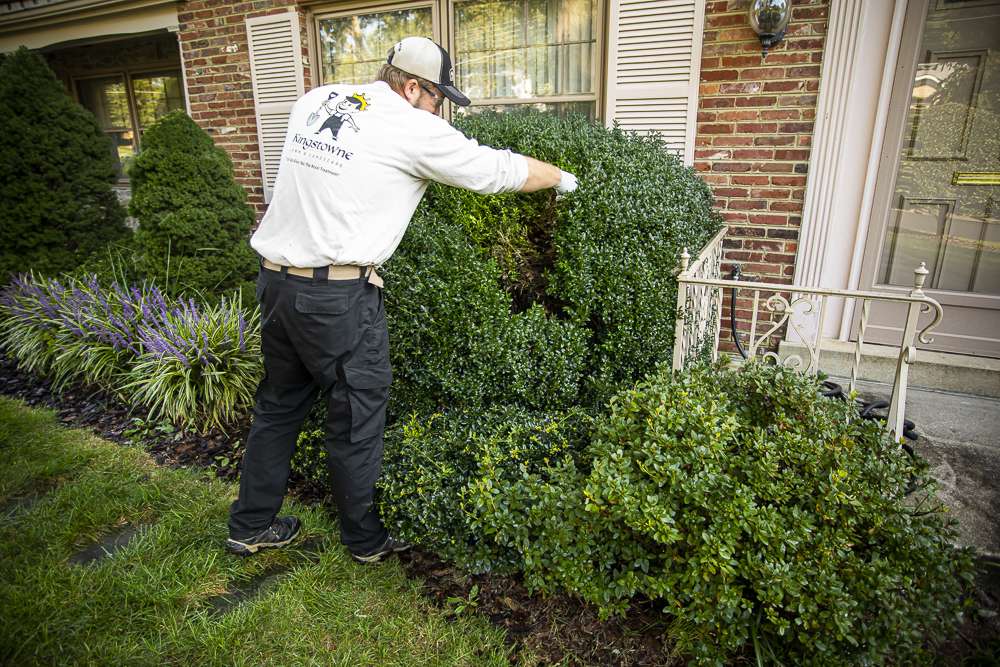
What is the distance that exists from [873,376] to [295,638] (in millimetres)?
3576

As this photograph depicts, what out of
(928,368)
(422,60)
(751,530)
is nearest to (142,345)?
(422,60)

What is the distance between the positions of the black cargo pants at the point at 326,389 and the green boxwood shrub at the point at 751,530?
0.54 m

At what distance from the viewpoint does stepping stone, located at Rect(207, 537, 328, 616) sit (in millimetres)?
2193

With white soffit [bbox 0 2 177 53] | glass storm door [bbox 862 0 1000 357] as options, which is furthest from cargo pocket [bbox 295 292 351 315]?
white soffit [bbox 0 2 177 53]

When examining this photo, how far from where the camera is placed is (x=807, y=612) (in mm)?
1698

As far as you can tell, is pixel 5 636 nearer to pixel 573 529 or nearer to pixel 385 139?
pixel 573 529

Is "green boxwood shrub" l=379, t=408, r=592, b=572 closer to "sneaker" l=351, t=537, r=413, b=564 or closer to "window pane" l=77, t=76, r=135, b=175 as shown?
"sneaker" l=351, t=537, r=413, b=564

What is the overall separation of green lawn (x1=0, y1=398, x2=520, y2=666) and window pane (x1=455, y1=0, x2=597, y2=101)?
3.54m

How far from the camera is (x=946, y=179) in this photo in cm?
351

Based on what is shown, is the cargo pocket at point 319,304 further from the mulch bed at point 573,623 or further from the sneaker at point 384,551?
the mulch bed at point 573,623

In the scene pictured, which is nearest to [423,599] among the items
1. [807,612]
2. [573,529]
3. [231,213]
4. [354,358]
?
[573,529]

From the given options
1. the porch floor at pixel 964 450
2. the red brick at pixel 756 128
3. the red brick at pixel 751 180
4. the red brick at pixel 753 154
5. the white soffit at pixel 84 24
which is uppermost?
the white soffit at pixel 84 24

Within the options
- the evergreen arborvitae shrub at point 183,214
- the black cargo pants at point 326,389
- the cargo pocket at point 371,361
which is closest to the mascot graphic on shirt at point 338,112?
the black cargo pants at point 326,389

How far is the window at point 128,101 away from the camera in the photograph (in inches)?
293
